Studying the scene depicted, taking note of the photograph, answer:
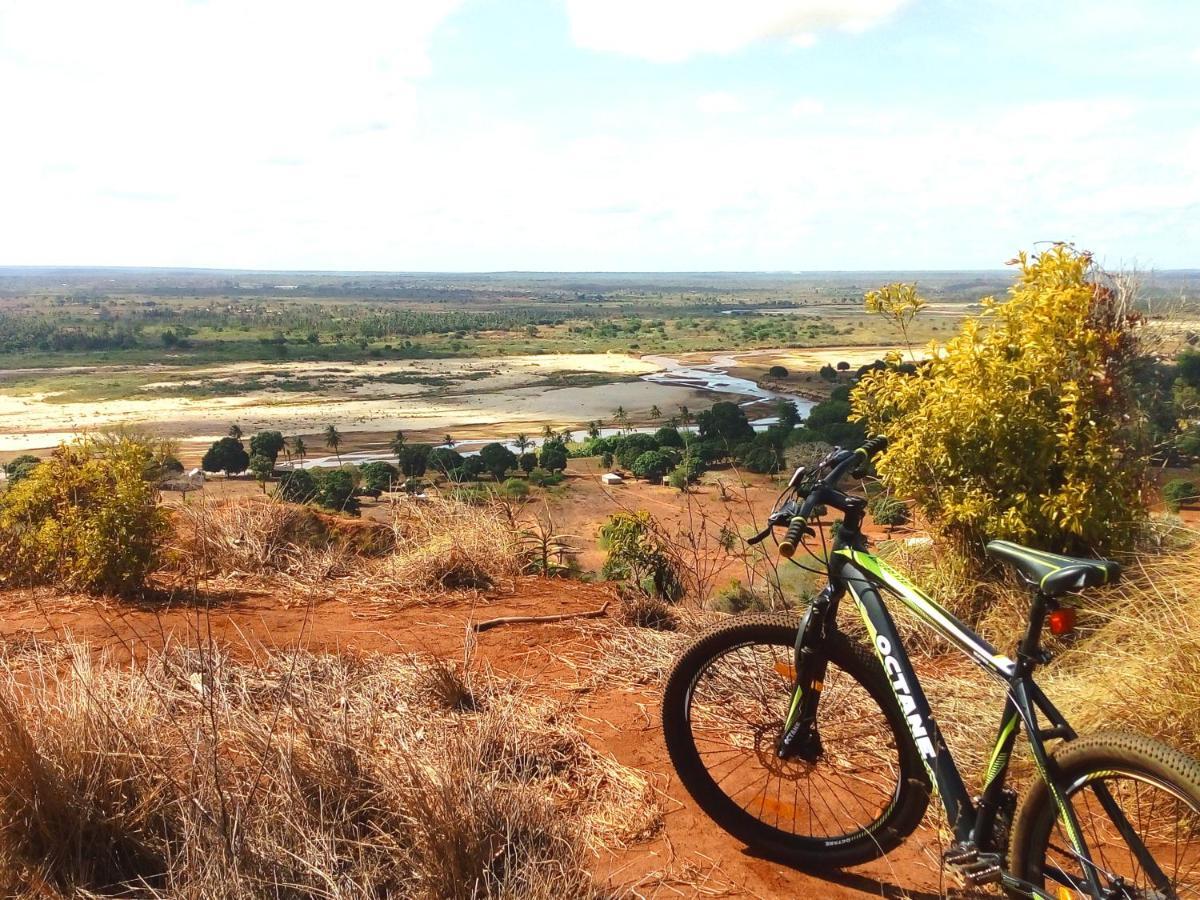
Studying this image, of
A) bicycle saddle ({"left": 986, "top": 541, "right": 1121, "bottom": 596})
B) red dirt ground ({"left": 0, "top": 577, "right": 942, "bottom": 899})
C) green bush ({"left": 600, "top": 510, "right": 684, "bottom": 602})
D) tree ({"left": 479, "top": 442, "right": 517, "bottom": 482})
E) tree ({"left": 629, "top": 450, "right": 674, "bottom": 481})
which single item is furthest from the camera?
tree ({"left": 629, "top": 450, "right": 674, "bottom": 481})

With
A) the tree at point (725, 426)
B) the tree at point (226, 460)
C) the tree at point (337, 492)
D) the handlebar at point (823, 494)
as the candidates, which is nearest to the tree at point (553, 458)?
the tree at point (725, 426)

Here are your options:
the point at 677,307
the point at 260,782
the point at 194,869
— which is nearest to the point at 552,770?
the point at 260,782

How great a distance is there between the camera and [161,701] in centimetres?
379

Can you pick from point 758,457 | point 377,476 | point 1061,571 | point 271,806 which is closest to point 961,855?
point 1061,571

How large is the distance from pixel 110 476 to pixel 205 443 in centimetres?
3654

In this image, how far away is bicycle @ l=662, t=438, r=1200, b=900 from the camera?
261 cm

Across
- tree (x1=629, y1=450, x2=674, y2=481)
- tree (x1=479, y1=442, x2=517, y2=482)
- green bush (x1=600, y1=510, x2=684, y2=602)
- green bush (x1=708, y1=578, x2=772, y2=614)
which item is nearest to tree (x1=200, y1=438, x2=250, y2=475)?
tree (x1=479, y1=442, x2=517, y2=482)

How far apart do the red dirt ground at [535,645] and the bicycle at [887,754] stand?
146mm

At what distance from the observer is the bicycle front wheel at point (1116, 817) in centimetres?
246

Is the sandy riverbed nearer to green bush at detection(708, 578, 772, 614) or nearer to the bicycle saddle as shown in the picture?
green bush at detection(708, 578, 772, 614)

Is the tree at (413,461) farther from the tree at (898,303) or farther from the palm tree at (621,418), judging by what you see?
the tree at (898,303)

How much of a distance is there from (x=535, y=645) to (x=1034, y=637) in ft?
12.9

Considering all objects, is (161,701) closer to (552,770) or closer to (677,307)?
(552,770)

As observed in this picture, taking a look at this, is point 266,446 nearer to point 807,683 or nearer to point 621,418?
point 621,418
